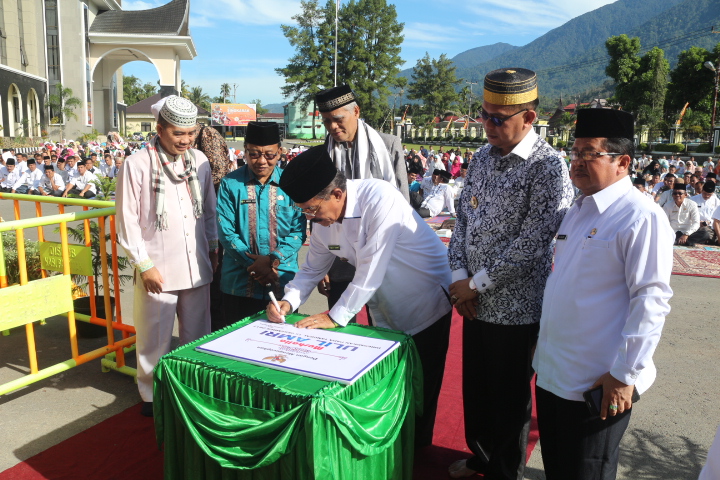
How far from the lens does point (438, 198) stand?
12.5m

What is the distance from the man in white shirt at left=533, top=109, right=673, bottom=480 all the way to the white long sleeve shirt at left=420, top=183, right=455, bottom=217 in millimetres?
10383

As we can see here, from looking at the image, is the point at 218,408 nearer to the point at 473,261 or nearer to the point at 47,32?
the point at 473,261

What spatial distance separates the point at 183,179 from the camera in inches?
125

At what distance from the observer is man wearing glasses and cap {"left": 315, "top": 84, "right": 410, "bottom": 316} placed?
10.4ft

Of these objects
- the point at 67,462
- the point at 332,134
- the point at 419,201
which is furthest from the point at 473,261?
the point at 419,201

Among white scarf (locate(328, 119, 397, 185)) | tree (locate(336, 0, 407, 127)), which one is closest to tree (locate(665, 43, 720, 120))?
tree (locate(336, 0, 407, 127))

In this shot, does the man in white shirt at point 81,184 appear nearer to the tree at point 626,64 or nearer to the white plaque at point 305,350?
the white plaque at point 305,350

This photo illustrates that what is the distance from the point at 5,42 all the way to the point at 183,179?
118 ft


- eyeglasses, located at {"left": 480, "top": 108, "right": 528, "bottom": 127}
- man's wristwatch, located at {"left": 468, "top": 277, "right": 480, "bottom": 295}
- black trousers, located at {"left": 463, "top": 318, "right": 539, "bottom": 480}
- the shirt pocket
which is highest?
eyeglasses, located at {"left": 480, "top": 108, "right": 528, "bottom": 127}

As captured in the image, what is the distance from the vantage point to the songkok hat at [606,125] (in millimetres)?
1896

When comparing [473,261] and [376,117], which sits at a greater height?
[376,117]

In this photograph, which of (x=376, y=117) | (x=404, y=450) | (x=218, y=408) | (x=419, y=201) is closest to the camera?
(x=218, y=408)

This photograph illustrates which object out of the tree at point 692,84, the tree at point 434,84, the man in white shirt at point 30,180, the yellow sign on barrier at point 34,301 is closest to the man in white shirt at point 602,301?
the yellow sign on barrier at point 34,301

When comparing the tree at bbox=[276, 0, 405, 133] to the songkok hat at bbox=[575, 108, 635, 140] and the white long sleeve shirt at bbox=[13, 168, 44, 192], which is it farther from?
the songkok hat at bbox=[575, 108, 635, 140]
